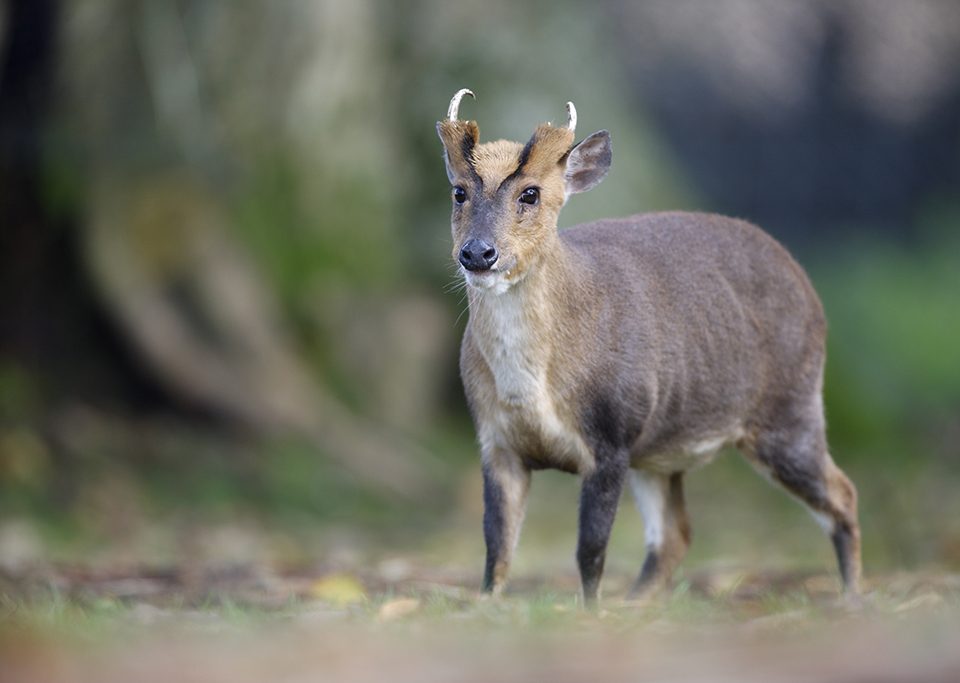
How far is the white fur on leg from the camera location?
7348 millimetres

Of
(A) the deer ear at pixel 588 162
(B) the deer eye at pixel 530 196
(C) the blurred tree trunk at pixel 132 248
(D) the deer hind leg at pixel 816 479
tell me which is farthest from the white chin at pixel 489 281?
(C) the blurred tree trunk at pixel 132 248

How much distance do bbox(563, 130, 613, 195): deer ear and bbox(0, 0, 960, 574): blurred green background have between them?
9.40 ft

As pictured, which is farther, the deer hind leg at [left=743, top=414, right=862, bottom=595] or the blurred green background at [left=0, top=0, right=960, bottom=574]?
the blurred green background at [left=0, top=0, right=960, bottom=574]

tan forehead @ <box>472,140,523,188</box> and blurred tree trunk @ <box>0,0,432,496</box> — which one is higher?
blurred tree trunk @ <box>0,0,432,496</box>

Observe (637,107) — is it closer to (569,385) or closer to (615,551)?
(615,551)

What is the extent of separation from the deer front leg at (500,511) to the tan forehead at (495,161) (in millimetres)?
1049

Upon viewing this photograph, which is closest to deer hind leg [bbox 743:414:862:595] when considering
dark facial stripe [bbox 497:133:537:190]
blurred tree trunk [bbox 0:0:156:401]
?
dark facial stripe [bbox 497:133:537:190]

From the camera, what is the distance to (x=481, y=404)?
6.29m

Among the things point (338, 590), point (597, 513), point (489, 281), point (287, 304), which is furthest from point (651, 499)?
point (287, 304)

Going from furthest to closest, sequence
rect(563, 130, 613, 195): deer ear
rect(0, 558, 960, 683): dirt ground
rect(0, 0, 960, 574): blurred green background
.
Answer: rect(0, 0, 960, 574): blurred green background → rect(563, 130, 613, 195): deer ear → rect(0, 558, 960, 683): dirt ground

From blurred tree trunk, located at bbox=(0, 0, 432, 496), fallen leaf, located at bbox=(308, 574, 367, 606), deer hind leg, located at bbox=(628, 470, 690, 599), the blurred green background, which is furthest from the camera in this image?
blurred tree trunk, located at bbox=(0, 0, 432, 496)

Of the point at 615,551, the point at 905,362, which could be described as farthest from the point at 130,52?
the point at 905,362

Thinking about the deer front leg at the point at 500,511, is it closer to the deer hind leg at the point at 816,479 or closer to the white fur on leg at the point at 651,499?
the white fur on leg at the point at 651,499

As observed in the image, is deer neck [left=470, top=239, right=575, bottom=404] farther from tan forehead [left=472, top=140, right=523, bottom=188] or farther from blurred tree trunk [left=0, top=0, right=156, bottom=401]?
blurred tree trunk [left=0, top=0, right=156, bottom=401]
